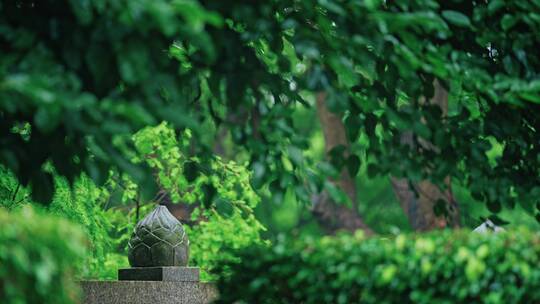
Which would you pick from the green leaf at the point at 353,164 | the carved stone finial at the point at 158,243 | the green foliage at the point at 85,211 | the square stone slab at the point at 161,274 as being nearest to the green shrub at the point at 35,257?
the green leaf at the point at 353,164

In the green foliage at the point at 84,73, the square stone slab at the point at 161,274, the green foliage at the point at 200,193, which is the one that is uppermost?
the green foliage at the point at 84,73

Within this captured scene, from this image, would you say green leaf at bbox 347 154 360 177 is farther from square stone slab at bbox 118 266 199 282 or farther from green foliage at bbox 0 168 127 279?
square stone slab at bbox 118 266 199 282

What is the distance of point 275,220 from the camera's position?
27.8 metres

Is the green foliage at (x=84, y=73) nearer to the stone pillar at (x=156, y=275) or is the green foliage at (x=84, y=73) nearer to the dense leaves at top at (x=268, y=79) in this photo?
the dense leaves at top at (x=268, y=79)

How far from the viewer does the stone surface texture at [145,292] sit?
9570 millimetres

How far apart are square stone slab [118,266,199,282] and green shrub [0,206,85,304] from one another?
569cm

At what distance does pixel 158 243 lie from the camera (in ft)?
34.8

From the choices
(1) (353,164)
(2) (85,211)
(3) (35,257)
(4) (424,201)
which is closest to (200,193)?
(2) (85,211)

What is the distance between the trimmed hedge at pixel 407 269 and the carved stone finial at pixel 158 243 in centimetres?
488

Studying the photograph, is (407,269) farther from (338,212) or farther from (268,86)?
(338,212)

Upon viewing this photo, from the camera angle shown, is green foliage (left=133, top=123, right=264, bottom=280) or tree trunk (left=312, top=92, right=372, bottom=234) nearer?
green foliage (left=133, top=123, right=264, bottom=280)

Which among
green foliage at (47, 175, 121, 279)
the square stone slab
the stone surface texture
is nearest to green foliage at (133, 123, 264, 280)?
green foliage at (47, 175, 121, 279)

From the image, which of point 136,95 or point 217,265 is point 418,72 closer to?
point 217,265

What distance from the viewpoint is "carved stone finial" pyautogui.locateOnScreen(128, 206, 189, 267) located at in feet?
34.7
